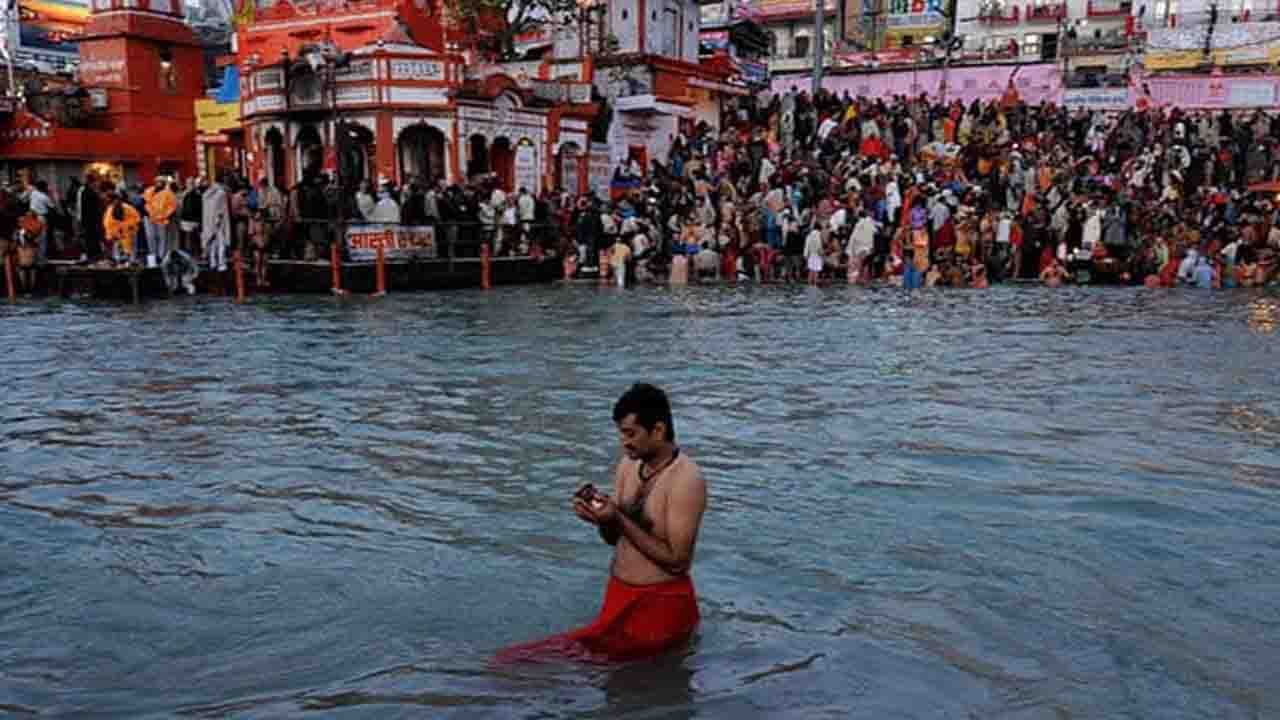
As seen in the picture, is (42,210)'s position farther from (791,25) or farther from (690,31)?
(791,25)

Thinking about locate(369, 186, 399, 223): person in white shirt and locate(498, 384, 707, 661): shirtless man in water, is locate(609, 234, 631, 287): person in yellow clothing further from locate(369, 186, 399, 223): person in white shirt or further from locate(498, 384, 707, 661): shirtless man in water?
locate(498, 384, 707, 661): shirtless man in water

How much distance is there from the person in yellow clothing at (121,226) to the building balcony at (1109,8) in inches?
2082

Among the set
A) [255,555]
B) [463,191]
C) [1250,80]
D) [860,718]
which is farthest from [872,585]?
[1250,80]

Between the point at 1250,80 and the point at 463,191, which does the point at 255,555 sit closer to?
the point at 463,191

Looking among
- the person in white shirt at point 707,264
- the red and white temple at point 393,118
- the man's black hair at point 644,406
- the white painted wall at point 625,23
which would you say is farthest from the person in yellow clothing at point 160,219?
the white painted wall at point 625,23

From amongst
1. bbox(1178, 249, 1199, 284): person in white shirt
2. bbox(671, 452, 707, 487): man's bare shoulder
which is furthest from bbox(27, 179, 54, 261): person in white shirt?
bbox(1178, 249, 1199, 284): person in white shirt

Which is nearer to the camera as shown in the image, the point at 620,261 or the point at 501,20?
the point at 620,261

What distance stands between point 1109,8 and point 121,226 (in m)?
53.8

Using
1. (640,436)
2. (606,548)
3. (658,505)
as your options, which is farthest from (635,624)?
(606,548)

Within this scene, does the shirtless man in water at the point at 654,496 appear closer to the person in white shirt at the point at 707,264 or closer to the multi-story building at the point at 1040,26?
the person in white shirt at the point at 707,264

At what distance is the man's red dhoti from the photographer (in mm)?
5547

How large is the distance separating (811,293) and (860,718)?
1884 centimetres

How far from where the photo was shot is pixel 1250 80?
4059 centimetres

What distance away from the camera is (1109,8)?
61312mm
